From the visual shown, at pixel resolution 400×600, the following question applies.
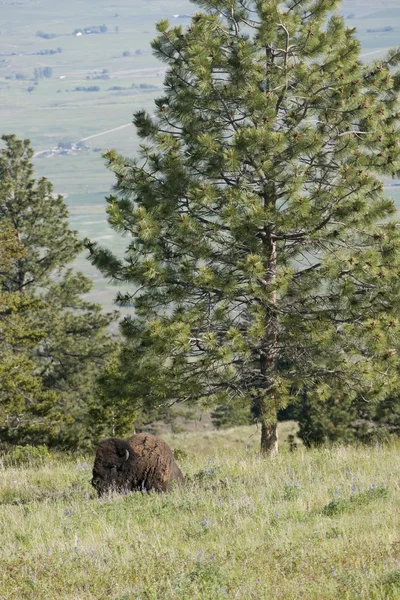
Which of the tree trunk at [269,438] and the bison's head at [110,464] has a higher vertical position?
the bison's head at [110,464]

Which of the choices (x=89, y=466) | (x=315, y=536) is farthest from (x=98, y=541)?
(x=89, y=466)

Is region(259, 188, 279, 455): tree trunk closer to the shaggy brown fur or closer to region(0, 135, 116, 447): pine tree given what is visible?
the shaggy brown fur

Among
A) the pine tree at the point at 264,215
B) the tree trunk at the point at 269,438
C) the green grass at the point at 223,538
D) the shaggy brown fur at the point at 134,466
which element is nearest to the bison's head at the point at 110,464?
the shaggy brown fur at the point at 134,466

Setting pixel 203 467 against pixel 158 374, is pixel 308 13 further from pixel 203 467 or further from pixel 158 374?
pixel 203 467

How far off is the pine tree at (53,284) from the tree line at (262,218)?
60.4 feet

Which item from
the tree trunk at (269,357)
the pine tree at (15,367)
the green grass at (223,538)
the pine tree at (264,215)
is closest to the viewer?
the green grass at (223,538)

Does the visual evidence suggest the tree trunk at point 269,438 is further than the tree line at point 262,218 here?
Yes

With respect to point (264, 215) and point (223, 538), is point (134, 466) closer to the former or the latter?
point (223, 538)

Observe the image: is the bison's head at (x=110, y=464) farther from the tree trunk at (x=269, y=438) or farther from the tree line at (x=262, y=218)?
the tree trunk at (x=269, y=438)

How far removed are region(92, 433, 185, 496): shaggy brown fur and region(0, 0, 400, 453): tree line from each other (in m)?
3.12

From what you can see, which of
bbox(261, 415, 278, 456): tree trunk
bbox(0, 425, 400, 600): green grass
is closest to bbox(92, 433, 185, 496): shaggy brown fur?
bbox(0, 425, 400, 600): green grass

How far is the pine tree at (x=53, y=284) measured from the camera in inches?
1272

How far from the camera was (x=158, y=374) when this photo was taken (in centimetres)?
1339

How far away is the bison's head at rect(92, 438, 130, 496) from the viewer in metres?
9.41
